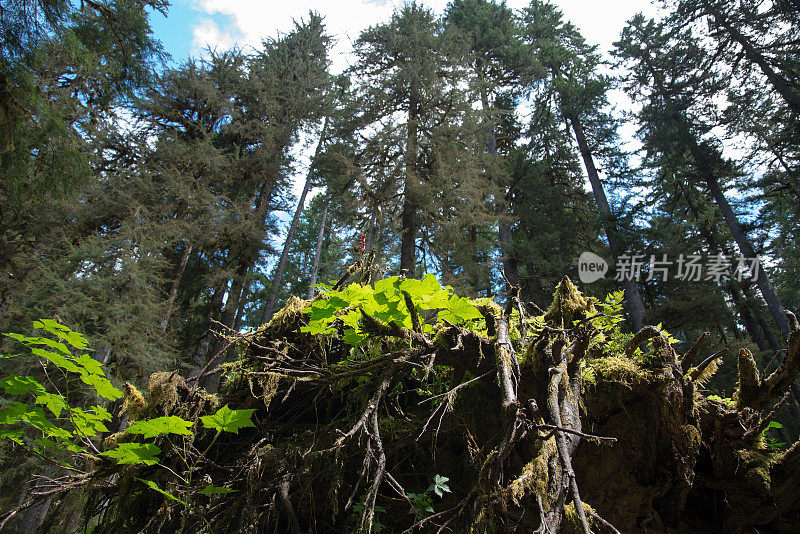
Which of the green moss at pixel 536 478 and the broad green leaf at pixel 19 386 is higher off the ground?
the broad green leaf at pixel 19 386

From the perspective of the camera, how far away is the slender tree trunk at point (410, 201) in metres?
9.46

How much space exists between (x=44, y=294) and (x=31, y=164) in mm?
5740

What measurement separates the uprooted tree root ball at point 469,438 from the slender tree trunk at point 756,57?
1589 centimetres

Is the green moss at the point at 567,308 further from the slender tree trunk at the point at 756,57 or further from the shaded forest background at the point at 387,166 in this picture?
the slender tree trunk at the point at 756,57

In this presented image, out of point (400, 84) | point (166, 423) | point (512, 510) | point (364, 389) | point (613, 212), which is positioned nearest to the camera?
point (512, 510)

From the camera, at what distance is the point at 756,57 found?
12781 mm

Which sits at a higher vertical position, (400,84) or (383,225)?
(400,84)

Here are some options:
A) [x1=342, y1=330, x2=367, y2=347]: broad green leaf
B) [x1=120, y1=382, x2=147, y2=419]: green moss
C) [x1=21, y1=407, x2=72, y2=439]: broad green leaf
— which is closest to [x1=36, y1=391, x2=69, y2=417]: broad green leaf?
[x1=21, y1=407, x2=72, y2=439]: broad green leaf

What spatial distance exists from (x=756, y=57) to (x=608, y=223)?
768 cm

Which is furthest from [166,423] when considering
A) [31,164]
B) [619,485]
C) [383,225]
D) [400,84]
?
[400,84]

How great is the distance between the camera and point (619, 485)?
1363mm

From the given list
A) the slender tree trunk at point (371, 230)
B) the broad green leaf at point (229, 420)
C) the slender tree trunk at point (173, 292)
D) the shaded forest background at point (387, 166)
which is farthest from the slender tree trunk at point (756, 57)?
the slender tree trunk at point (173, 292)

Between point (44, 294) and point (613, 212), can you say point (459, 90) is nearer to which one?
point (613, 212)

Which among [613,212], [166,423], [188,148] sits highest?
[188,148]
